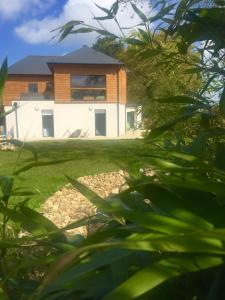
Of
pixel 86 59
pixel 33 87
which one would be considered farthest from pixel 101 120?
pixel 33 87

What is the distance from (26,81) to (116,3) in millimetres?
38428

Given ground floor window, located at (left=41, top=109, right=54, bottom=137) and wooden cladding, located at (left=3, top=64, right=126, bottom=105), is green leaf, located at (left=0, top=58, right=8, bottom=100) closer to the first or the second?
wooden cladding, located at (left=3, top=64, right=126, bottom=105)

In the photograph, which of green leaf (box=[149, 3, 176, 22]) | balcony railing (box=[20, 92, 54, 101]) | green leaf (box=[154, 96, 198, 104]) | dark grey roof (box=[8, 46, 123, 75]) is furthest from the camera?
balcony railing (box=[20, 92, 54, 101])

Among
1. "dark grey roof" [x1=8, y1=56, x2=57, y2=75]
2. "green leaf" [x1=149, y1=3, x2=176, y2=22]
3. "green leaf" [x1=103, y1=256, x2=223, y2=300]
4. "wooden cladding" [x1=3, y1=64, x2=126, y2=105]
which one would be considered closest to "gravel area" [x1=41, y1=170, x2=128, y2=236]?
"green leaf" [x1=149, y1=3, x2=176, y2=22]

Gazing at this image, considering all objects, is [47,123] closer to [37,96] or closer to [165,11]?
[37,96]

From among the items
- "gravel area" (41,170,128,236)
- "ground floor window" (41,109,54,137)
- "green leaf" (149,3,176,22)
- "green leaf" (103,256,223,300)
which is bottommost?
"ground floor window" (41,109,54,137)

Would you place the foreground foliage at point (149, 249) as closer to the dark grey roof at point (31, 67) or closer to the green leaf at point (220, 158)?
the green leaf at point (220, 158)

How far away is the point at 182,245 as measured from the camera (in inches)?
23.2

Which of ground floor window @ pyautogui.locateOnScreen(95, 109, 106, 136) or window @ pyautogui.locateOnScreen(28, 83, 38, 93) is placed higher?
window @ pyautogui.locateOnScreen(28, 83, 38, 93)

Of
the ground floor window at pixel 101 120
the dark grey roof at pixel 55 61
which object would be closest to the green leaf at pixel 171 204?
the dark grey roof at pixel 55 61

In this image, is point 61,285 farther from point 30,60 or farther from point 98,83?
point 30,60

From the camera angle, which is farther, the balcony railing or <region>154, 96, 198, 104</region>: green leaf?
the balcony railing

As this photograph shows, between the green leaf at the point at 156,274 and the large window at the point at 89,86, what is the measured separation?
34.6 m

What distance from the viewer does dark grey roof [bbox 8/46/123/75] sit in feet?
113
